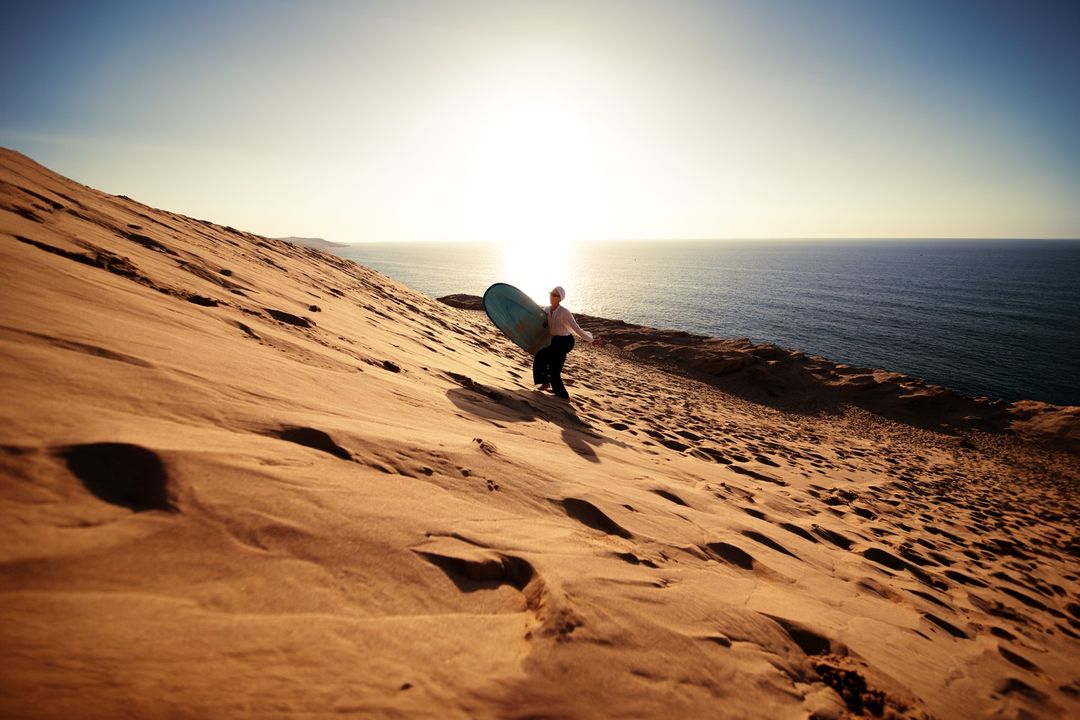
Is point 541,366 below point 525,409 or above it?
above

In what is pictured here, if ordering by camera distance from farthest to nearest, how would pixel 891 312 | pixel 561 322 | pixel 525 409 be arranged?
pixel 891 312, pixel 561 322, pixel 525 409

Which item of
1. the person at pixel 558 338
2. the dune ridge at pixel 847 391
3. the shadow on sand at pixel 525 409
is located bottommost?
the dune ridge at pixel 847 391

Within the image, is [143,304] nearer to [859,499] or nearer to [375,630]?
[375,630]

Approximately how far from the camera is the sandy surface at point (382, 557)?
4.00ft

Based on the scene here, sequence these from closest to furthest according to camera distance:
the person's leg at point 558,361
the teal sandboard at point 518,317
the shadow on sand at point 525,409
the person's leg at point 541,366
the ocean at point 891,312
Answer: the shadow on sand at point 525,409 → the person's leg at point 558,361 → the person's leg at point 541,366 → the teal sandboard at point 518,317 → the ocean at point 891,312

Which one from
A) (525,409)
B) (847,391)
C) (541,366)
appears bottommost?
(847,391)

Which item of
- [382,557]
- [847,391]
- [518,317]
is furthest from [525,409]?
[847,391]

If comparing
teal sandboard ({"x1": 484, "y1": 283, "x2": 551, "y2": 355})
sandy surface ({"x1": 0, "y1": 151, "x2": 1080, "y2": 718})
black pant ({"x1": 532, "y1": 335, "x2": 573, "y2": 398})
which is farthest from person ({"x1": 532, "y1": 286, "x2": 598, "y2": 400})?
sandy surface ({"x1": 0, "y1": 151, "x2": 1080, "y2": 718})

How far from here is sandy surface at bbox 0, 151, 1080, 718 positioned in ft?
4.00

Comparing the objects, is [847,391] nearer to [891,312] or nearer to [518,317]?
[518,317]

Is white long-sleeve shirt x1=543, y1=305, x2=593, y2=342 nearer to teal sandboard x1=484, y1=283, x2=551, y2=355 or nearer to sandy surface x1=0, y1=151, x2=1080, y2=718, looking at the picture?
teal sandboard x1=484, y1=283, x2=551, y2=355

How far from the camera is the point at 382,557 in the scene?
1.77 m

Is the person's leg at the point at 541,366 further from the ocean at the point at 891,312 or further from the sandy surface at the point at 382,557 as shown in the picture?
the ocean at the point at 891,312

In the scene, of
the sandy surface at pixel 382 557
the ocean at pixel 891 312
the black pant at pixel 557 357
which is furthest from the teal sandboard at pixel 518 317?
the ocean at pixel 891 312
